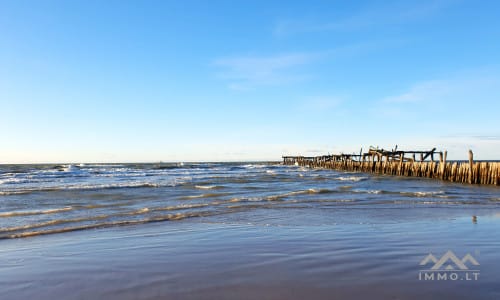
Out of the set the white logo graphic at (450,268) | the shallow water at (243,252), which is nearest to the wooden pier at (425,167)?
the shallow water at (243,252)

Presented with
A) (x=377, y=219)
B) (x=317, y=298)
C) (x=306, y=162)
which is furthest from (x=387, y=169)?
(x=306, y=162)

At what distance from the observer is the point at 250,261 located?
5.42 metres

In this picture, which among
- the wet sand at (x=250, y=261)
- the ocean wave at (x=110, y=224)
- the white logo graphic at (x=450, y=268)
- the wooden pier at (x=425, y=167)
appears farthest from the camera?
the wooden pier at (x=425, y=167)

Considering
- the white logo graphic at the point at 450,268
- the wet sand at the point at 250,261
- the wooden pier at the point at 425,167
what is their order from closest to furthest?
1. the wet sand at the point at 250,261
2. the white logo graphic at the point at 450,268
3. the wooden pier at the point at 425,167

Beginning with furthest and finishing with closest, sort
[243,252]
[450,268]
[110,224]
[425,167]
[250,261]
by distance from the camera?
[425,167]
[110,224]
[243,252]
[250,261]
[450,268]

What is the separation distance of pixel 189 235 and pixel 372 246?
3.37m

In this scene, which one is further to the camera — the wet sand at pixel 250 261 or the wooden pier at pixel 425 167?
the wooden pier at pixel 425 167

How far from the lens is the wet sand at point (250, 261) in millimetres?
4109

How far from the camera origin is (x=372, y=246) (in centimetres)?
629

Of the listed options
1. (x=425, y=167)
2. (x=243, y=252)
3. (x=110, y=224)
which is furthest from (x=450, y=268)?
(x=425, y=167)

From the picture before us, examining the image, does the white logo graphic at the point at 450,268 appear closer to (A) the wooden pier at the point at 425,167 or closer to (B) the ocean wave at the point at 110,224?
(B) the ocean wave at the point at 110,224

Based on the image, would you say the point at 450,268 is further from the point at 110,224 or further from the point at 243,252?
the point at 110,224

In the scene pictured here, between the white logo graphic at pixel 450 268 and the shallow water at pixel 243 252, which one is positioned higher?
the white logo graphic at pixel 450 268

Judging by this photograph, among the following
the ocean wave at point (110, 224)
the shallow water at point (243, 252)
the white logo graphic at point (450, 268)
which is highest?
the white logo graphic at point (450, 268)
